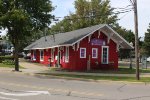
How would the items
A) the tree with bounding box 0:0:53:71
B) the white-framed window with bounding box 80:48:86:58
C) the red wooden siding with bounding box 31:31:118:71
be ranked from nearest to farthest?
the tree with bounding box 0:0:53:71 → the red wooden siding with bounding box 31:31:118:71 → the white-framed window with bounding box 80:48:86:58

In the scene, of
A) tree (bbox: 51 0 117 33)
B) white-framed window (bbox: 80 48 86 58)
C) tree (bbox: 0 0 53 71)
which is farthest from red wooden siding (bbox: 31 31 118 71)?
tree (bbox: 51 0 117 33)

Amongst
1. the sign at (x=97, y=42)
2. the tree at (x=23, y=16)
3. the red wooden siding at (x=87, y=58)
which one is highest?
the tree at (x=23, y=16)

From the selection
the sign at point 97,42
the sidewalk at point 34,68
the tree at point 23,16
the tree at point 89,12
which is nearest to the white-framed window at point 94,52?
the sign at point 97,42

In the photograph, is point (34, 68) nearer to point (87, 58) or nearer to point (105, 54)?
point (87, 58)

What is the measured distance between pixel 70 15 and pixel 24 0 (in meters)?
44.6

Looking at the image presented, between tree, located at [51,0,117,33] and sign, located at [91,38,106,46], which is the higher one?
tree, located at [51,0,117,33]

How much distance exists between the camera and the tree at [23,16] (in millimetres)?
30594

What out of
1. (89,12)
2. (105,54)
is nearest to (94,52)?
(105,54)

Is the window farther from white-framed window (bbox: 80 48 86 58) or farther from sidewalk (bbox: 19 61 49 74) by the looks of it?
sidewalk (bbox: 19 61 49 74)

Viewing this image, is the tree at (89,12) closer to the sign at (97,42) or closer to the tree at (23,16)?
the sign at (97,42)

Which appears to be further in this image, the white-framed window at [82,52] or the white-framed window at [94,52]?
the white-framed window at [94,52]

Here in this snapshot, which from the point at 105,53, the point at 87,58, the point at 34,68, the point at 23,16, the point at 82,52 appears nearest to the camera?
the point at 23,16

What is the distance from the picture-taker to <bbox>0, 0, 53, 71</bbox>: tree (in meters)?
30.6

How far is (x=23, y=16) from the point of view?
2983 centimetres
